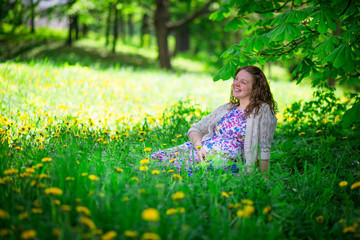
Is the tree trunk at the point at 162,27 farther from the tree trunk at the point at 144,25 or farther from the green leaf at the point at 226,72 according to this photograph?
the green leaf at the point at 226,72

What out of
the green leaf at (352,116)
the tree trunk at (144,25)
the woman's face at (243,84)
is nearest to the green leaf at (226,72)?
the woman's face at (243,84)

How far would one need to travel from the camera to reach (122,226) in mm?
1504

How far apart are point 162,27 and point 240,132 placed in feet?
33.3

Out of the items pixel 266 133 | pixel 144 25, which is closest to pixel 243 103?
pixel 266 133

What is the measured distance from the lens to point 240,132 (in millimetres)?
2729

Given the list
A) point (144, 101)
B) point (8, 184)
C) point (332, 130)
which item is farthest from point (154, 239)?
point (144, 101)

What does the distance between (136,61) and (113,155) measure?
13.3m

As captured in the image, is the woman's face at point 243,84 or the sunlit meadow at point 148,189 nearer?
the sunlit meadow at point 148,189

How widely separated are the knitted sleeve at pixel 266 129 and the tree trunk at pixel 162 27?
1022cm

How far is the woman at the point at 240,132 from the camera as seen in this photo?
2545 mm

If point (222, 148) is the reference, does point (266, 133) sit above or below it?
above

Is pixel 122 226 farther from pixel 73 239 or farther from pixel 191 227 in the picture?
pixel 191 227

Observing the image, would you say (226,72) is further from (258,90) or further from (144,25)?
(144,25)

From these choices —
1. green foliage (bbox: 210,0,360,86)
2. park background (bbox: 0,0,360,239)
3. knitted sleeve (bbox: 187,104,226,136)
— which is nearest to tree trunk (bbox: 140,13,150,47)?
park background (bbox: 0,0,360,239)
